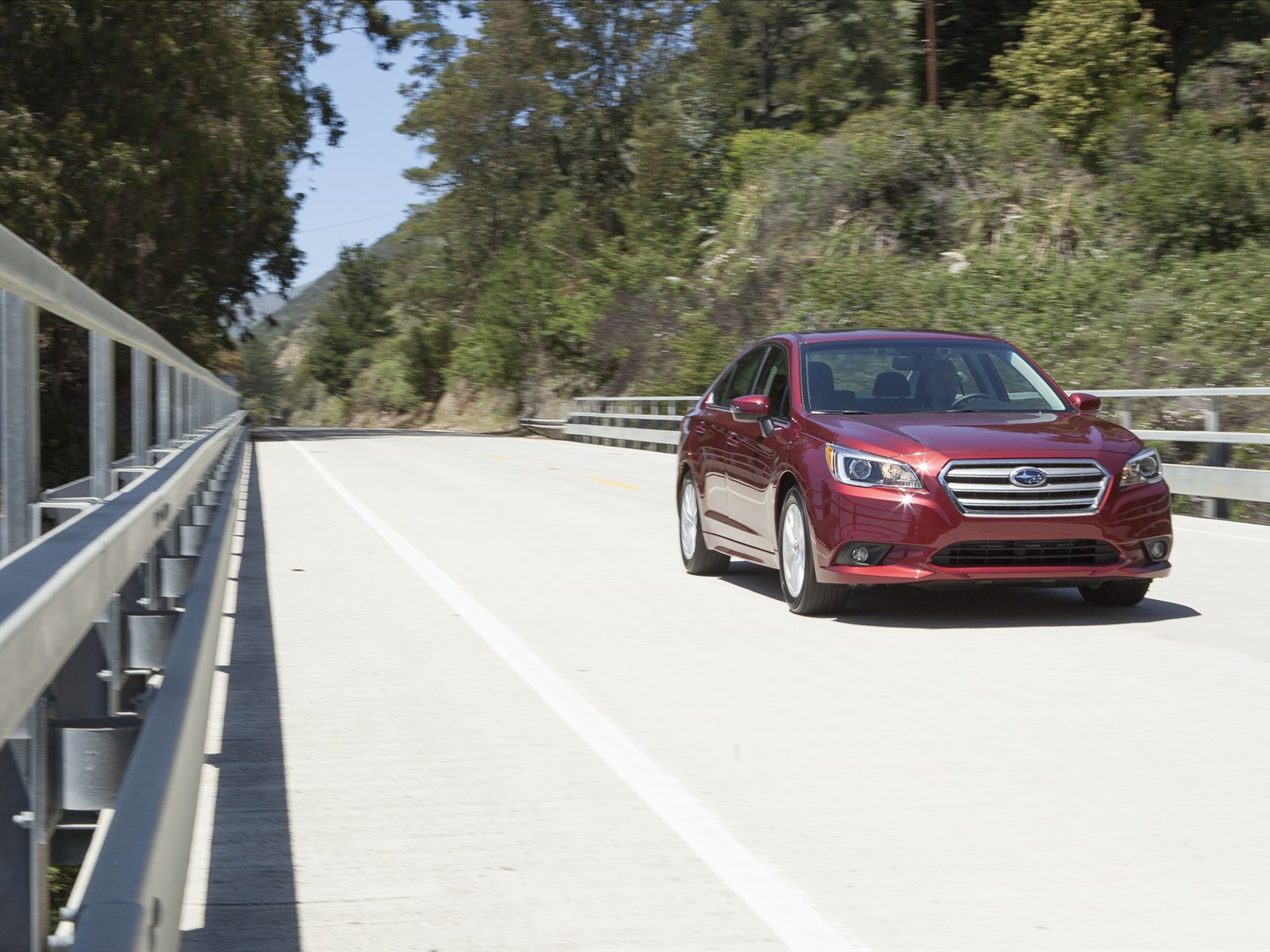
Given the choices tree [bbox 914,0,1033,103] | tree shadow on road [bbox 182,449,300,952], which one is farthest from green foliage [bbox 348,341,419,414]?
tree shadow on road [bbox 182,449,300,952]

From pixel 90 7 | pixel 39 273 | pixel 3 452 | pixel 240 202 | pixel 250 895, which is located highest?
pixel 90 7

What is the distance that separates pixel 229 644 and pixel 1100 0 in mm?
34699

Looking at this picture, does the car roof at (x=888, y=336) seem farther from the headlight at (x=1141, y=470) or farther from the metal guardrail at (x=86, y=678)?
the metal guardrail at (x=86, y=678)

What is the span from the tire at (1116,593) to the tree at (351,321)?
11410 cm

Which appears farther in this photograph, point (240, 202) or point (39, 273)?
point (240, 202)

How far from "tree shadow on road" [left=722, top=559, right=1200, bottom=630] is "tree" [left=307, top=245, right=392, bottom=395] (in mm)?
113134

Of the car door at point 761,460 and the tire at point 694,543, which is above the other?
the car door at point 761,460

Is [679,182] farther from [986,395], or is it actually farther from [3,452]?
[3,452]

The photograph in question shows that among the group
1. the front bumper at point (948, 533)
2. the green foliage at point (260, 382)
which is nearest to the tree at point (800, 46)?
the front bumper at point (948, 533)

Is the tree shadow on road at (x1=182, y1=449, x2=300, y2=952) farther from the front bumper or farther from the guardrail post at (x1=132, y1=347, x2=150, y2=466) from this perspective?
the front bumper

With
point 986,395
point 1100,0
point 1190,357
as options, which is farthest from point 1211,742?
point 1100,0

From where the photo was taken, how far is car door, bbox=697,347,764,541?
11117 millimetres

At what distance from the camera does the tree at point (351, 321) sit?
122256mm

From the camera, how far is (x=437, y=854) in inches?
194
